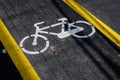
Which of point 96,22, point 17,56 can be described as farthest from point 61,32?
point 17,56

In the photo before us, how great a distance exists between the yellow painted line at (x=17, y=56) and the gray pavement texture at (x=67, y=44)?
17 cm

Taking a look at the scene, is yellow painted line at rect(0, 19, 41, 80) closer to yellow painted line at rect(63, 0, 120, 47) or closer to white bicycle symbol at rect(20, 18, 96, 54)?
white bicycle symbol at rect(20, 18, 96, 54)

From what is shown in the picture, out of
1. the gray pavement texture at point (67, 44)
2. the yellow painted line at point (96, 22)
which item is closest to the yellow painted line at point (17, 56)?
the gray pavement texture at point (67, 44)

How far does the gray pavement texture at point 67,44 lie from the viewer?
306 inches

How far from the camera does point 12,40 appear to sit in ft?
29.9

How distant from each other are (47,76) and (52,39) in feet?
5.72

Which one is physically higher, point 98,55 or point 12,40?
point 12,40

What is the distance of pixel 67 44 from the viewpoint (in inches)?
347

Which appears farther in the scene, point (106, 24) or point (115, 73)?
point (106, 24)

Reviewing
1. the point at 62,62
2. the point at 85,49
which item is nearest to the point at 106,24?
the point at 85,49

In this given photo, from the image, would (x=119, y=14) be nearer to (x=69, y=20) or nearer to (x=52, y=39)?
(x=69, y=20)

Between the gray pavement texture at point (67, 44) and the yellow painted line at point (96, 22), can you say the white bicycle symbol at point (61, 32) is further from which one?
the yellow painted line at point (96, 22)

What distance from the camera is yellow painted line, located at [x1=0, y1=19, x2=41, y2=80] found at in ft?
25.3

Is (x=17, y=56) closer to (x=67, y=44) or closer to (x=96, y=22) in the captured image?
(x=67, y=44)
